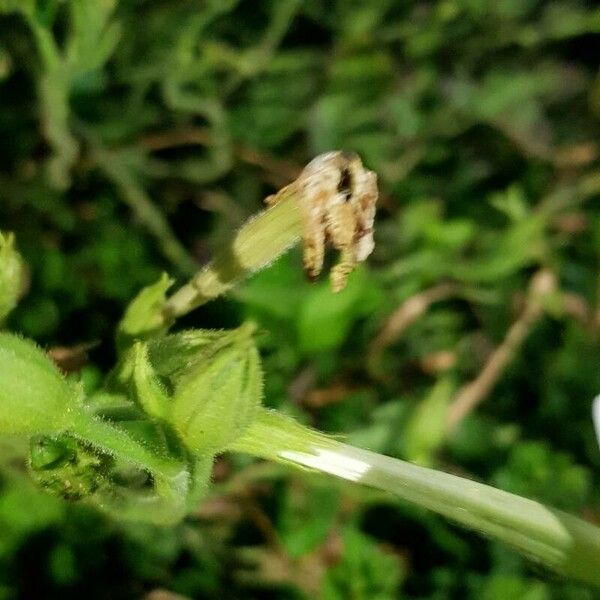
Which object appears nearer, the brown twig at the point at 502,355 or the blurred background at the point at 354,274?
the blurred background at the point at 354,274

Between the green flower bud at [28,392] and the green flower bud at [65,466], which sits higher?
the green flower bud at [28,392]

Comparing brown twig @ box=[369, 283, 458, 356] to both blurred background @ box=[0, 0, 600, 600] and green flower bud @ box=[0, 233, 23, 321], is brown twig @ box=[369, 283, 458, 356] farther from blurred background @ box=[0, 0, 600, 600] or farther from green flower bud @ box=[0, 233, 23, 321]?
green flower bud @ box=[0, 233, 23, 321]

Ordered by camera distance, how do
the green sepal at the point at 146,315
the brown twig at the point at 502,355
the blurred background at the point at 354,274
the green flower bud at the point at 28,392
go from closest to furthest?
the green flower bud at the point at 28,392, the green sepal at the point at 146,315, the blurred background at the point at 354,274, the brown twig at the point at 502,355

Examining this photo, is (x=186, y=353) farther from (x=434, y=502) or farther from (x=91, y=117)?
(x=91, y=117)

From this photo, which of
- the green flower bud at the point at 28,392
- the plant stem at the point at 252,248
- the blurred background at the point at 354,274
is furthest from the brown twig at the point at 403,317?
the green flower bud at the point at 28,392

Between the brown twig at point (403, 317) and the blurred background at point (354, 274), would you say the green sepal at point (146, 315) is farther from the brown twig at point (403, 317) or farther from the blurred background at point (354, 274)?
the brown twig at point (403, 317)

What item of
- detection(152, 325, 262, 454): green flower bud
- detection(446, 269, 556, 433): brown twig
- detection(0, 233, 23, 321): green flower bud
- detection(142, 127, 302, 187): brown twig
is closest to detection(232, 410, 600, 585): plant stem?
detection(152, 325, 262, 454): green flower bud

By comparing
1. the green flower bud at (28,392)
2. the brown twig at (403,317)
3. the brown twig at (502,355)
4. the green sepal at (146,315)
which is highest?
the green flower bud at (28,392)
